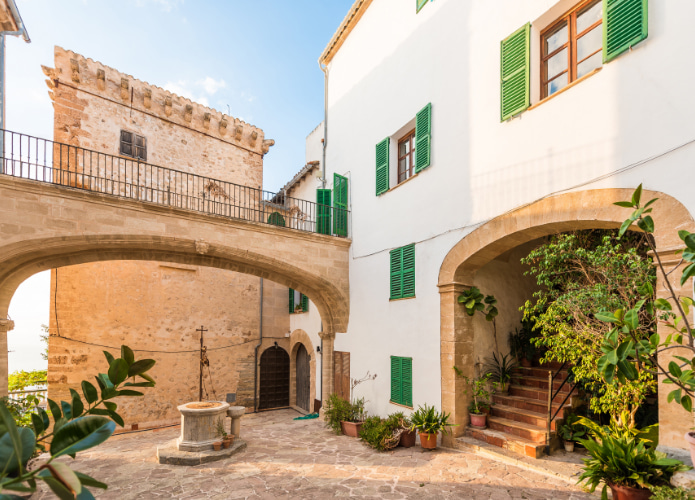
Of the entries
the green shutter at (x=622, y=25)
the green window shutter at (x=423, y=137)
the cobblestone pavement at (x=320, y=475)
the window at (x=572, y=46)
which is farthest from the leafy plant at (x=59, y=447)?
the green window shutter at (x=423, y=137)

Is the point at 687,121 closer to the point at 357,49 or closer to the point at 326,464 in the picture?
the point at 326,464

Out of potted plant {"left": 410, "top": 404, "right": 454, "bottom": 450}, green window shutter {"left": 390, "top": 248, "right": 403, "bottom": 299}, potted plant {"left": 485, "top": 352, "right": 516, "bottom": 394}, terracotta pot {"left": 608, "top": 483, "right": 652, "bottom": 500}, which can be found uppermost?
green window shutter {"left": 390, "top": 248, "right": 403, "bottom": 299}

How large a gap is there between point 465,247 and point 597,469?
3277mm

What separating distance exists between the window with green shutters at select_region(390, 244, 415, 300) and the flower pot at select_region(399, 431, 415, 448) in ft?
7.45

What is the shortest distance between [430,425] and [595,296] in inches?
128

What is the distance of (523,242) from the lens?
6215mm

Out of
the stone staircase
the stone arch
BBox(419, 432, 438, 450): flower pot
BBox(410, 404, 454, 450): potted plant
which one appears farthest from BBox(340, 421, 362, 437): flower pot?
the stone arch

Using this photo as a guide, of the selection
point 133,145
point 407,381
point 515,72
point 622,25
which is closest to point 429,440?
point 407,381

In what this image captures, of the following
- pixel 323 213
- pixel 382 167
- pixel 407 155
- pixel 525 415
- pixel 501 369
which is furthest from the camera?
pixel 323 213

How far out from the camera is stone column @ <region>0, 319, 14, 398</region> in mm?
6828

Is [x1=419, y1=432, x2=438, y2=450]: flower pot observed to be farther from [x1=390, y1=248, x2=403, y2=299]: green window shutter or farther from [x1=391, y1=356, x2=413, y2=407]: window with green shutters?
[x1=390, y1=248, x2=403, y2=299]: green window shutter

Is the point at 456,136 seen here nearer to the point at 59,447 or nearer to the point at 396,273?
the point at 396,273

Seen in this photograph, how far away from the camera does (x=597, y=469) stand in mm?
4320

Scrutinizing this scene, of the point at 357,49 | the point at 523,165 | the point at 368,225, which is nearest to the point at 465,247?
the point at 523,165
